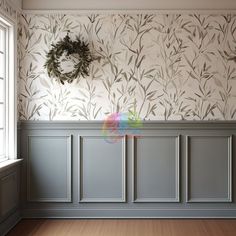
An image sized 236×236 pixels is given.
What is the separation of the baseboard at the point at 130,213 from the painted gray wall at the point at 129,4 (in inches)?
90.6

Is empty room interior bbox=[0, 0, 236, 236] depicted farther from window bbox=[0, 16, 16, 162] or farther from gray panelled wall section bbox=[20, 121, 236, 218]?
window bbox=[0, 16, 16, 162]

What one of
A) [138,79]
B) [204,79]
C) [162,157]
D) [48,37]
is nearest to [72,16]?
[48,37]

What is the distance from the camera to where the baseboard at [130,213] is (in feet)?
13.2

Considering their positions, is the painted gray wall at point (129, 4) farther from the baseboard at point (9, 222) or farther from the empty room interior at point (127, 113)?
the baseboard at point (9, 222)

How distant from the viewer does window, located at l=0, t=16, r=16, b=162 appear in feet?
12.4

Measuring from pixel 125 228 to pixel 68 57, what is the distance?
197 centimetres

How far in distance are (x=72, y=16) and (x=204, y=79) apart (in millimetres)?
1656

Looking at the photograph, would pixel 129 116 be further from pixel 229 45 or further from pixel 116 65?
pixel 229 45

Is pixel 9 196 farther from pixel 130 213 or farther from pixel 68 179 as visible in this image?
pixel 130 213

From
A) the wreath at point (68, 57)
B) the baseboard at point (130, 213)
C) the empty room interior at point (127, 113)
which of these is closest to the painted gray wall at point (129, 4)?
the empty room interior at point (127, 113)

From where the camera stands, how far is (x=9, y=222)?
3.70 metres

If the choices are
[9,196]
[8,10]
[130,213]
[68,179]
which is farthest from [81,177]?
[8,10]

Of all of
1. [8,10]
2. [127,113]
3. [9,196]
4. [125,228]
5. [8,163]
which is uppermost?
[8,10]

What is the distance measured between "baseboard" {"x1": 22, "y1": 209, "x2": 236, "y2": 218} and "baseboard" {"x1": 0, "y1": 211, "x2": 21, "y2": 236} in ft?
0.42
